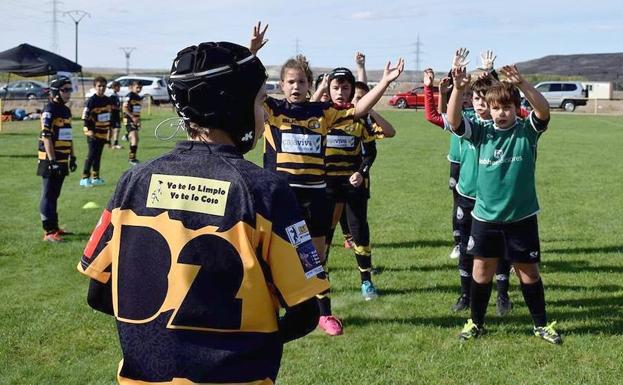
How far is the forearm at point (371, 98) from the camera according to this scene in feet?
16.5

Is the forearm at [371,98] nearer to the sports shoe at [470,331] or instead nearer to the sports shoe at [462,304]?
the sports shoe at [470,331]

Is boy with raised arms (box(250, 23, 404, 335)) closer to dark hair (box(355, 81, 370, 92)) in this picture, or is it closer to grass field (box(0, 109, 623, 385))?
grass field (box(0, 109, 623, 385))

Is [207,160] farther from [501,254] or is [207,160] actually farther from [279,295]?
[501,254]

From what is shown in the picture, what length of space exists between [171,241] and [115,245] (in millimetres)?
250

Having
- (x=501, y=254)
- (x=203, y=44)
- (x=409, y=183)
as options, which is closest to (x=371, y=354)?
(x=501, y=254)

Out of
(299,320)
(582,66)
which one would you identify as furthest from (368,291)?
(582,66)

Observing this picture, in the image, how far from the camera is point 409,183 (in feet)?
50.8

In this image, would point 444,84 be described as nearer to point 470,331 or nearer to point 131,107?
point 470,331

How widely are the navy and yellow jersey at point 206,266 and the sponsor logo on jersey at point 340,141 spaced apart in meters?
4.80

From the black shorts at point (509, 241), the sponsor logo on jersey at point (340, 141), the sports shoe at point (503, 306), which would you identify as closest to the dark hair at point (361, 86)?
the sponsor logo on jersey at point (340, 141)

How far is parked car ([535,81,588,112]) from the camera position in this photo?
5031cm

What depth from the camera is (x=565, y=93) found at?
165 feet

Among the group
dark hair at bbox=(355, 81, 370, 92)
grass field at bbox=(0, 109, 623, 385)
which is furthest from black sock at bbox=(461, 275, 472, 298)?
dark hair at bbox=(355, 81, 370, 92)

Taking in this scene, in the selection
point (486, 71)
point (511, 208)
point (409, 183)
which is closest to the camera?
point (511, 208)
